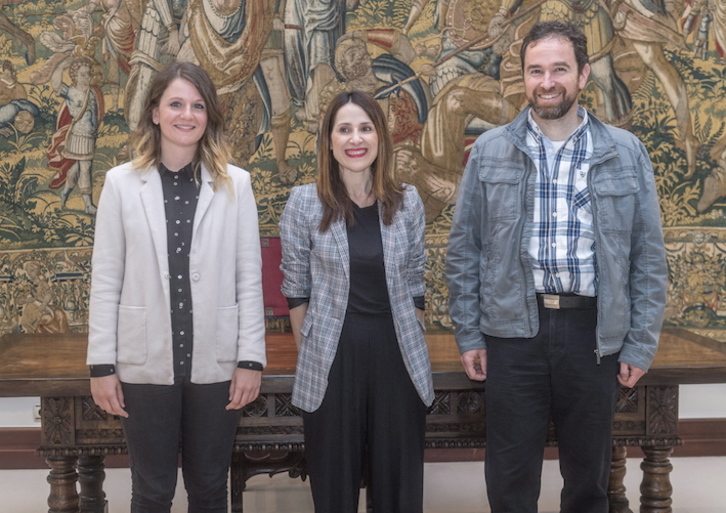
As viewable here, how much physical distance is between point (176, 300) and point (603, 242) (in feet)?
5.06

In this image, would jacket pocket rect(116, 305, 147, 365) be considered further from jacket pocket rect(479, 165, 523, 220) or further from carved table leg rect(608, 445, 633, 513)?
carved table leg rect(608, 445, 633, 513)

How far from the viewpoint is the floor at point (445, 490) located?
4441mm

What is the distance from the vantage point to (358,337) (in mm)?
2988

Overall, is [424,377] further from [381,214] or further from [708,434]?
[708,434]

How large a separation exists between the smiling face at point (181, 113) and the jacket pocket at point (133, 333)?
2.00 ft

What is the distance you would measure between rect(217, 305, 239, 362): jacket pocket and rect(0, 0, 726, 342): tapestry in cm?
236

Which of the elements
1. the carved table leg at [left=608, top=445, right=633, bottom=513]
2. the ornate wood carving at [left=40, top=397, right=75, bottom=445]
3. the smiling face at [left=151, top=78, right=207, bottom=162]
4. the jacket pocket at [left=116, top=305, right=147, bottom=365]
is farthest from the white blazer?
the carved table leg at [left=608, top=445, right=633, bottom=513]

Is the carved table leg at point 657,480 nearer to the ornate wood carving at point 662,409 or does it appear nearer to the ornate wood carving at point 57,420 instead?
the ornate wood carving at point 662,409

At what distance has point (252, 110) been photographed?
5.06m

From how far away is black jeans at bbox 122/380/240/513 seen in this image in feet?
9.05

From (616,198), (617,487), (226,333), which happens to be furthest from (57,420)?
(617,487)

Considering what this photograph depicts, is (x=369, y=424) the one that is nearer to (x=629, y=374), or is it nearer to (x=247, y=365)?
(x=247, y=365)

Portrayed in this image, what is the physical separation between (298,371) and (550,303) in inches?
38.6

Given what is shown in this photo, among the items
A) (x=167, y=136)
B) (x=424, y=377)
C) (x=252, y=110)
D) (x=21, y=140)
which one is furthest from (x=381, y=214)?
(x=21, y=140)
